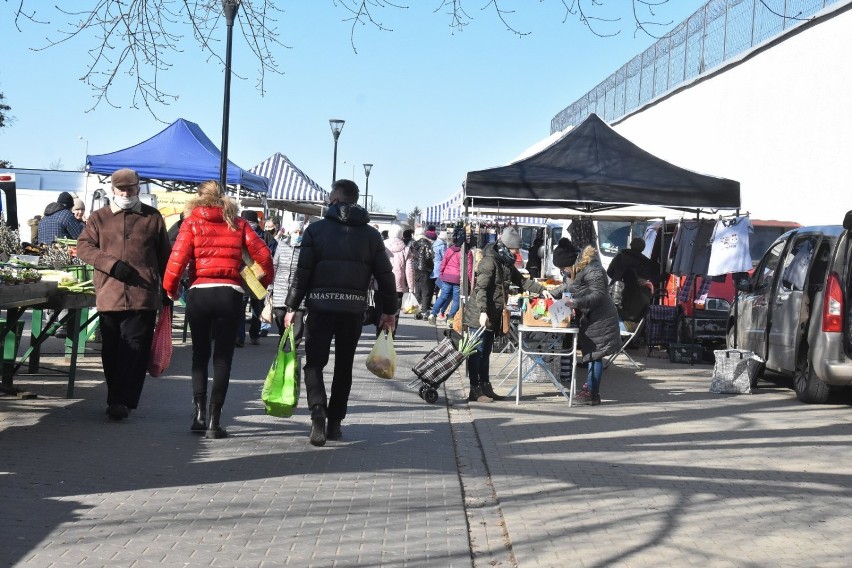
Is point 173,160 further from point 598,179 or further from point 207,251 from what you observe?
point 207,251

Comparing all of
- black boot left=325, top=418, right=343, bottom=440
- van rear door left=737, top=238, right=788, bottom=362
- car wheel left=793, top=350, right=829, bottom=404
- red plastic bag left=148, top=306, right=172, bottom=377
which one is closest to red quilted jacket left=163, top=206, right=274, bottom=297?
red plastic bag left=148, top=306, right=172, bottom=377

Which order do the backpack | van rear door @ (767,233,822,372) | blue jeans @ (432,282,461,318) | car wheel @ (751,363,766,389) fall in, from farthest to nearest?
the backpack, blue jeans @ (432,282,461,318), car wheel @ (751,363,766,389), van rear door @ (767,233,822,372)

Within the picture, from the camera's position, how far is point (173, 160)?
72.3ft

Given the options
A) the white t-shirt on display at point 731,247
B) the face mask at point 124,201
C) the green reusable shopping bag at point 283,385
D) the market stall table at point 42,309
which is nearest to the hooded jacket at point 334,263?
the green reusable shopping bag at point 283,385

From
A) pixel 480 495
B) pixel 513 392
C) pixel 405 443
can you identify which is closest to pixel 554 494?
pixel 480 495

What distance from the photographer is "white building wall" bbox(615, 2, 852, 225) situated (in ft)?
75.2

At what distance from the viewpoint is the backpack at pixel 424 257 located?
2692 centimetres

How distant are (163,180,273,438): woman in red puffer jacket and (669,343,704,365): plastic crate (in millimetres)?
9393

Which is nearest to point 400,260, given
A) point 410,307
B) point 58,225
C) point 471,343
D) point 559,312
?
point 410,307

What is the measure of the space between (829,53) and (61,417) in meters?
17.9

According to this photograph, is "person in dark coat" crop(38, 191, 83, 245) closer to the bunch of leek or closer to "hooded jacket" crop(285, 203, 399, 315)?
the bunch of leek

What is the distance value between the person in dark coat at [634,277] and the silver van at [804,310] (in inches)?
57.1

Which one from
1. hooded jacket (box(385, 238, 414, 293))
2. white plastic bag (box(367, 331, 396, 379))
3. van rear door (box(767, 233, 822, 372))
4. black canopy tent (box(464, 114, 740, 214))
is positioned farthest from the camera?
hooded jacket (box(385, 238, 414, 293))

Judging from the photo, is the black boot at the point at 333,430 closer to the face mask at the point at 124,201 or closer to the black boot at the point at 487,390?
the face mask at the point at 124,201
